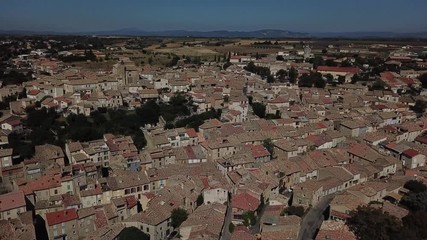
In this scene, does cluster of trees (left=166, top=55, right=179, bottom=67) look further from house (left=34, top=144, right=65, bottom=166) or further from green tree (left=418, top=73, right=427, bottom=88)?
house (left=34, top=144, right=65, bottom=166)

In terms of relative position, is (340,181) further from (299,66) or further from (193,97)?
(299,66)

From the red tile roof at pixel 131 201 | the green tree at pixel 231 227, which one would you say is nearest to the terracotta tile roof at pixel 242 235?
the green tree at pixel 231 227

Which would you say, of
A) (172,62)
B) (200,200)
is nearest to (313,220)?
(200,200)

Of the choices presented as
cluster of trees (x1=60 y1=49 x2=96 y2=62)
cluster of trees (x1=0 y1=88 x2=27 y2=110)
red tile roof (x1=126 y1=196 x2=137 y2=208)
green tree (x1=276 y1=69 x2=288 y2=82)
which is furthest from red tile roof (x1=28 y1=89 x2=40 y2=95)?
green tree (x1=276 y1=69 x2=288 y2=82)

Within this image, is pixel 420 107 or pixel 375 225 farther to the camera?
pixel 420 107

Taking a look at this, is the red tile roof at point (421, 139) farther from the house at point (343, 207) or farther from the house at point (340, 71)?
the house at point (340, 71)

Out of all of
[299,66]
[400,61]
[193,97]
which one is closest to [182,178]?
[193,97]

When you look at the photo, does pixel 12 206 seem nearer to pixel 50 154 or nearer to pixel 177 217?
pixel 50 154
